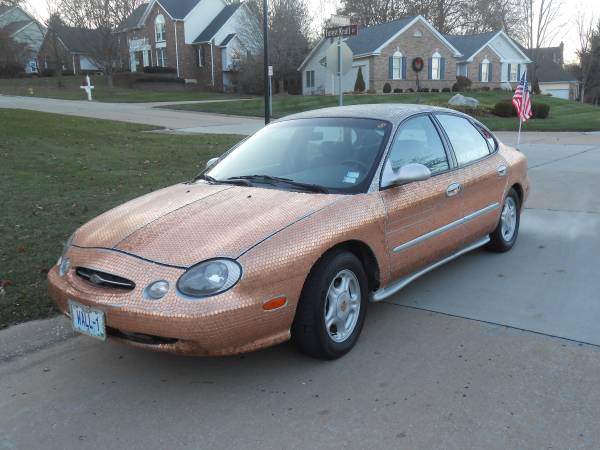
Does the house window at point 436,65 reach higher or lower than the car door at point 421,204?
higher

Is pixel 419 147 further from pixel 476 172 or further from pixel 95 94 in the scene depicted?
pixel 95 94

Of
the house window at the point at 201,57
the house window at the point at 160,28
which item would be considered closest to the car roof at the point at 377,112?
the house window at the point at 201,57

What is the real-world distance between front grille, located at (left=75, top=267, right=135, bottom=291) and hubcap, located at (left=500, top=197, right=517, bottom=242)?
3.85 metres

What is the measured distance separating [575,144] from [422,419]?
576 inches

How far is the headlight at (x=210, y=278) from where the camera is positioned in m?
3.20

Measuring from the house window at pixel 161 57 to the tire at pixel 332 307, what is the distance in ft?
174

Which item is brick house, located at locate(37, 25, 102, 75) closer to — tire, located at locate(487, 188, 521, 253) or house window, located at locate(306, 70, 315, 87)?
house window, located at locate(306, 70, 315, 87)

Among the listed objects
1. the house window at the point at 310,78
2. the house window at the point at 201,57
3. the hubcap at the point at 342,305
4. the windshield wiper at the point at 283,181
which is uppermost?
the house window at the point at 201,57

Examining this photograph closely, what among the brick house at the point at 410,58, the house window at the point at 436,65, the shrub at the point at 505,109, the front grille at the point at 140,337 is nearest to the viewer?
the front grille at the point at 140,337

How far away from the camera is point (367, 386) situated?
344 cm

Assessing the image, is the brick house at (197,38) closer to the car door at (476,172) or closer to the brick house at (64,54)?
the brick house at (64,54)

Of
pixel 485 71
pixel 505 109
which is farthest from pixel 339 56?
pixel 485 71

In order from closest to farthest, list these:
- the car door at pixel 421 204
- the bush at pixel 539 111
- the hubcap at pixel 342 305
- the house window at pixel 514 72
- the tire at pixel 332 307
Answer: the tire at pixel 332 307, the hubcap at pixel 342 305, the car door at pixel 421 204, the bush at pixel 539 111, the house window at pixel 514 72

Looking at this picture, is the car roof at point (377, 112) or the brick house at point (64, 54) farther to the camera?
the brick house at point (64, 54)
